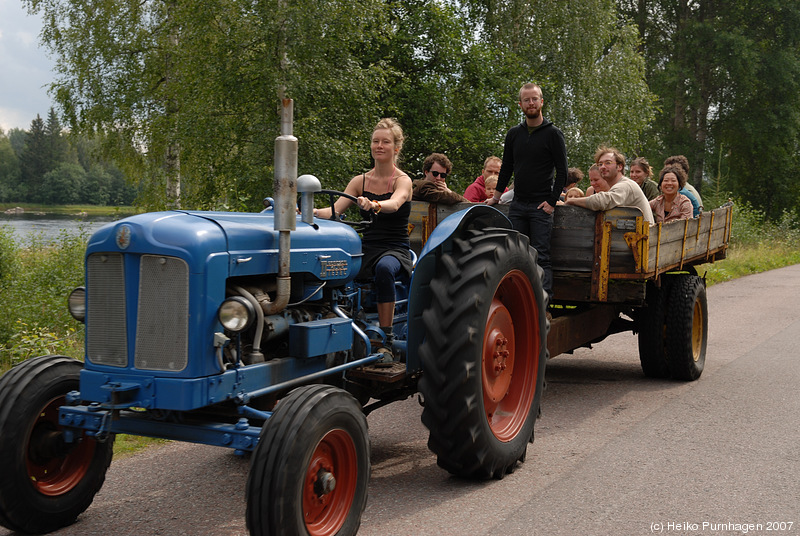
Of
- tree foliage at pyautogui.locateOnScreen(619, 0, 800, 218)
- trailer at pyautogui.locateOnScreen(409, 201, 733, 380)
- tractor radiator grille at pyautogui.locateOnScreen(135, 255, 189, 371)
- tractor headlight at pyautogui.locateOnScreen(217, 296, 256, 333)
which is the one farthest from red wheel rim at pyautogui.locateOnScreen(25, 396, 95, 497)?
tree foliage at pyautogui.locateOnScreen(619, 0, 800, 218)

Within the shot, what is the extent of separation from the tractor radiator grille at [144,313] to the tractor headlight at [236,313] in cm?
15

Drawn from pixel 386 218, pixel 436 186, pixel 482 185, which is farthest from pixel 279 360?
pixel 482 185

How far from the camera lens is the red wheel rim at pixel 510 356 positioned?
14.8ft

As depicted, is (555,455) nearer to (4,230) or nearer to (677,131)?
(4,230)

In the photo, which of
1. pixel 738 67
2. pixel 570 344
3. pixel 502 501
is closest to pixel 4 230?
pixel 570 344

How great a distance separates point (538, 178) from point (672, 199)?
7.39 feet

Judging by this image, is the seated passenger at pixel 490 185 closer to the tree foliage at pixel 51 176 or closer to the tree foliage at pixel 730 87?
the tree foliage at pixel 730 87

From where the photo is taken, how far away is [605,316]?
6648 mm

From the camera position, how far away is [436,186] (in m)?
6.59

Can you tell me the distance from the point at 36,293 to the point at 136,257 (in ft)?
30.4

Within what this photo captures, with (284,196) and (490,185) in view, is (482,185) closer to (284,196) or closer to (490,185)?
(490,185)

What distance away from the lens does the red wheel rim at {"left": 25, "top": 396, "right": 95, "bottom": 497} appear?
351 centimetres

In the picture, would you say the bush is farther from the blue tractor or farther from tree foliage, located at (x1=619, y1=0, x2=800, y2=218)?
tree foliage, located at (x1=619, y1=0, x2=800, y2=218)

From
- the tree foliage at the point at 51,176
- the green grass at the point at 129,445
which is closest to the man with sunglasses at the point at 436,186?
the green grass at the point at 129,445
